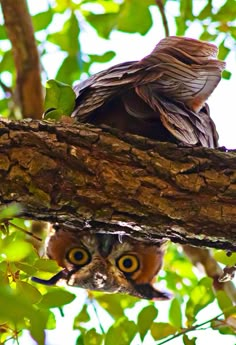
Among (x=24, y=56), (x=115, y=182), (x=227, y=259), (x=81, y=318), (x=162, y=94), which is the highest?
(x=24, y=56)

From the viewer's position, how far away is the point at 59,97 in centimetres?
157

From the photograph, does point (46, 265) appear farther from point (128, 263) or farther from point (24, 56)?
point (24, 56)

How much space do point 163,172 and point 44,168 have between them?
0.88ft

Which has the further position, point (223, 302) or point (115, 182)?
point (223, 302)

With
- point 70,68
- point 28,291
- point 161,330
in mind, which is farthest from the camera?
point 70,68

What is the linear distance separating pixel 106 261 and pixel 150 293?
230 millimetres

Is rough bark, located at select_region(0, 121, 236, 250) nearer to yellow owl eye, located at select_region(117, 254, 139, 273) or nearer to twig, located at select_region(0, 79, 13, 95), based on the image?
yellow owl eye, located at select_region(117, 254, 139, 273)

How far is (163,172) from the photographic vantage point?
4.65ft

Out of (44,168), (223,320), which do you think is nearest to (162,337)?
(223,320)

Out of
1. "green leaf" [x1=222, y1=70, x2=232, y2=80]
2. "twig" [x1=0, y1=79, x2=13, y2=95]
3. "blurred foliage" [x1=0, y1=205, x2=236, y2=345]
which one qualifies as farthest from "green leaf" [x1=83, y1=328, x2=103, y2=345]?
"twig" [x1=0, y1=79, x2=13, y2=95]

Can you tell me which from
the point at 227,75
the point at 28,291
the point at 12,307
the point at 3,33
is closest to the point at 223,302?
the point at 28,291

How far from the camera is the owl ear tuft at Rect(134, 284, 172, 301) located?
2055mm

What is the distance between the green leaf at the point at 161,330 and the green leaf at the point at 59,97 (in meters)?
0.62

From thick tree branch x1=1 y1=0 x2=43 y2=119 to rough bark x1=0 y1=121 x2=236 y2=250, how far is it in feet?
3.63
